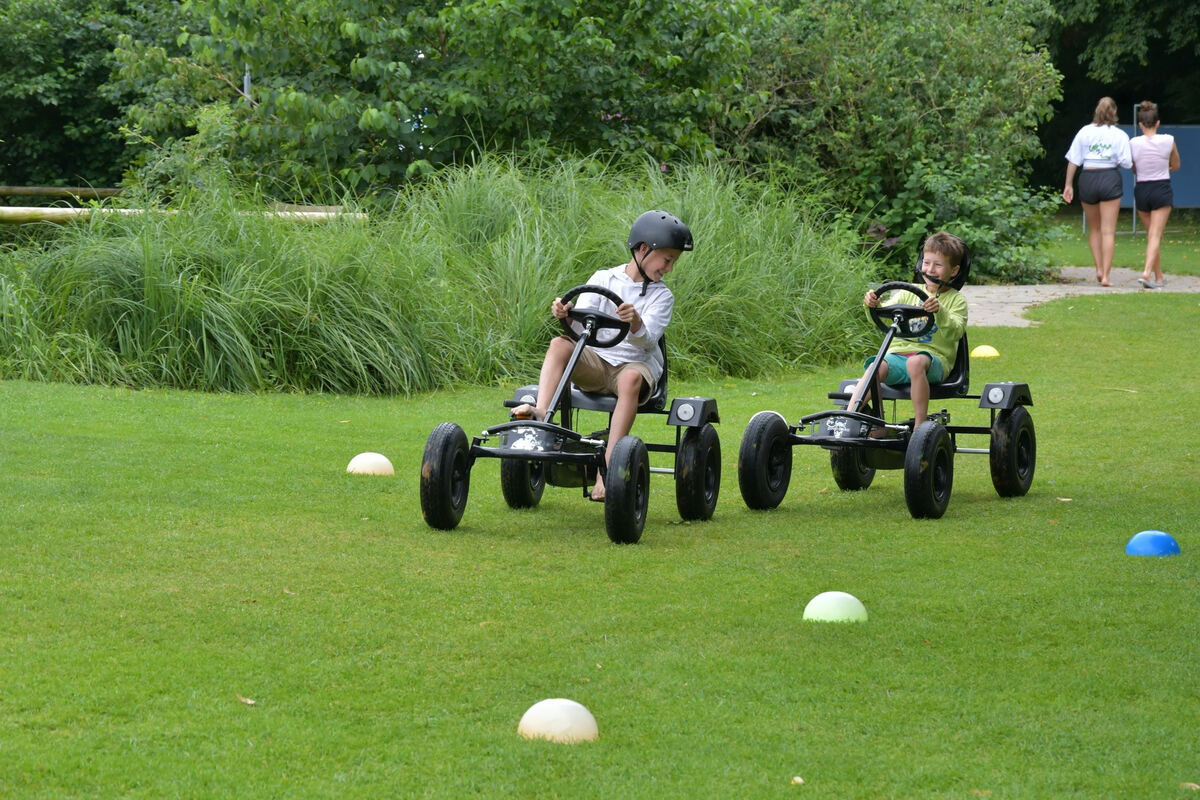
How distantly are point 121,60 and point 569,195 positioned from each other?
23.5 ft

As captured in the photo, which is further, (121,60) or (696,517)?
(121,60)

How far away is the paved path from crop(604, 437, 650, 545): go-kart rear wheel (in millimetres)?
8476

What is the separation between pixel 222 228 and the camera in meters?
10.5

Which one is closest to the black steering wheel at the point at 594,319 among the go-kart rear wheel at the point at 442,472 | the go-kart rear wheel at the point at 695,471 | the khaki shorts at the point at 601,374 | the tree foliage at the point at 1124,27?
the khaki shorts at the point at 601,374

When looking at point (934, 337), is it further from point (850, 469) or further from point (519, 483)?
point (519, 483)

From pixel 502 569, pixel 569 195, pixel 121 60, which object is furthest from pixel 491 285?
pixel 121 60

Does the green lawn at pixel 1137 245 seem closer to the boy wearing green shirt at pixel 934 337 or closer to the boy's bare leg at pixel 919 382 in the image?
the boy wearing green shirt at pixel 934 337

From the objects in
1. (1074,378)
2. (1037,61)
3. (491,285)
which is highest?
(1037,61)

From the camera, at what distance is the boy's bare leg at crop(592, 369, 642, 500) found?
253 inches

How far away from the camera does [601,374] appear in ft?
21.8

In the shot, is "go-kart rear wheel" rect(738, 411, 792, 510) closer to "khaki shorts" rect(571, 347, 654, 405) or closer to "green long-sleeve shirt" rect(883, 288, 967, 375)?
"khaki shorts" rect(571, 347, 654, 405)

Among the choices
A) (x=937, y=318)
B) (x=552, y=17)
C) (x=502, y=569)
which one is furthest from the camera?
(x=552, y=17)

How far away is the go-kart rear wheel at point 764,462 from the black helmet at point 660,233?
0.86 metres

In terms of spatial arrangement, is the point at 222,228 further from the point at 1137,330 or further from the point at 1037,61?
the point at 1037,61
